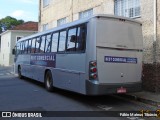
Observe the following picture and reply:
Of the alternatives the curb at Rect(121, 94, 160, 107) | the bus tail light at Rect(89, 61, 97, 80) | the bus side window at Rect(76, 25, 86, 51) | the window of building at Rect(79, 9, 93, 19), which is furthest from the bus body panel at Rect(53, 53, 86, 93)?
the window of building at Rect(79, 9, 93, 19)

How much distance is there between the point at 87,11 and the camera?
1959 centimetres

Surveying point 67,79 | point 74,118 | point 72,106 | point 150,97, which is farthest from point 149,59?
point 74,118

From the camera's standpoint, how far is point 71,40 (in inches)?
444

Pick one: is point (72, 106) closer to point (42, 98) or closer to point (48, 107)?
point (48, 107)

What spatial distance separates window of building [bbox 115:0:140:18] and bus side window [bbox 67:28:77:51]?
15.5 ft

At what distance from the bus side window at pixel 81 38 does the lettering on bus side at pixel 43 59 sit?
259 cm

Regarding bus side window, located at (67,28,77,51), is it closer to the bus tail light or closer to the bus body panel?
the bus body panel

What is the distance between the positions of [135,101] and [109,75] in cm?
188

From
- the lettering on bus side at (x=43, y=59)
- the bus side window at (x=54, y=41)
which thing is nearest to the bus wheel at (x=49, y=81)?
the lettering on bus side at (x=43, y=59)

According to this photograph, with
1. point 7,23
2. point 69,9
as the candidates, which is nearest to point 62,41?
point 69,9

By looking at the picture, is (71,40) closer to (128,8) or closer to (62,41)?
(62,41)

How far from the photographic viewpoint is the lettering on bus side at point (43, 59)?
1325cm

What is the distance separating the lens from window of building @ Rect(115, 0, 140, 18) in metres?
14.9

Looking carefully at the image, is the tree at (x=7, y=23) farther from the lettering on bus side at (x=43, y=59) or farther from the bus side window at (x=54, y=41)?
the bus side window at (x=54, y=41)
